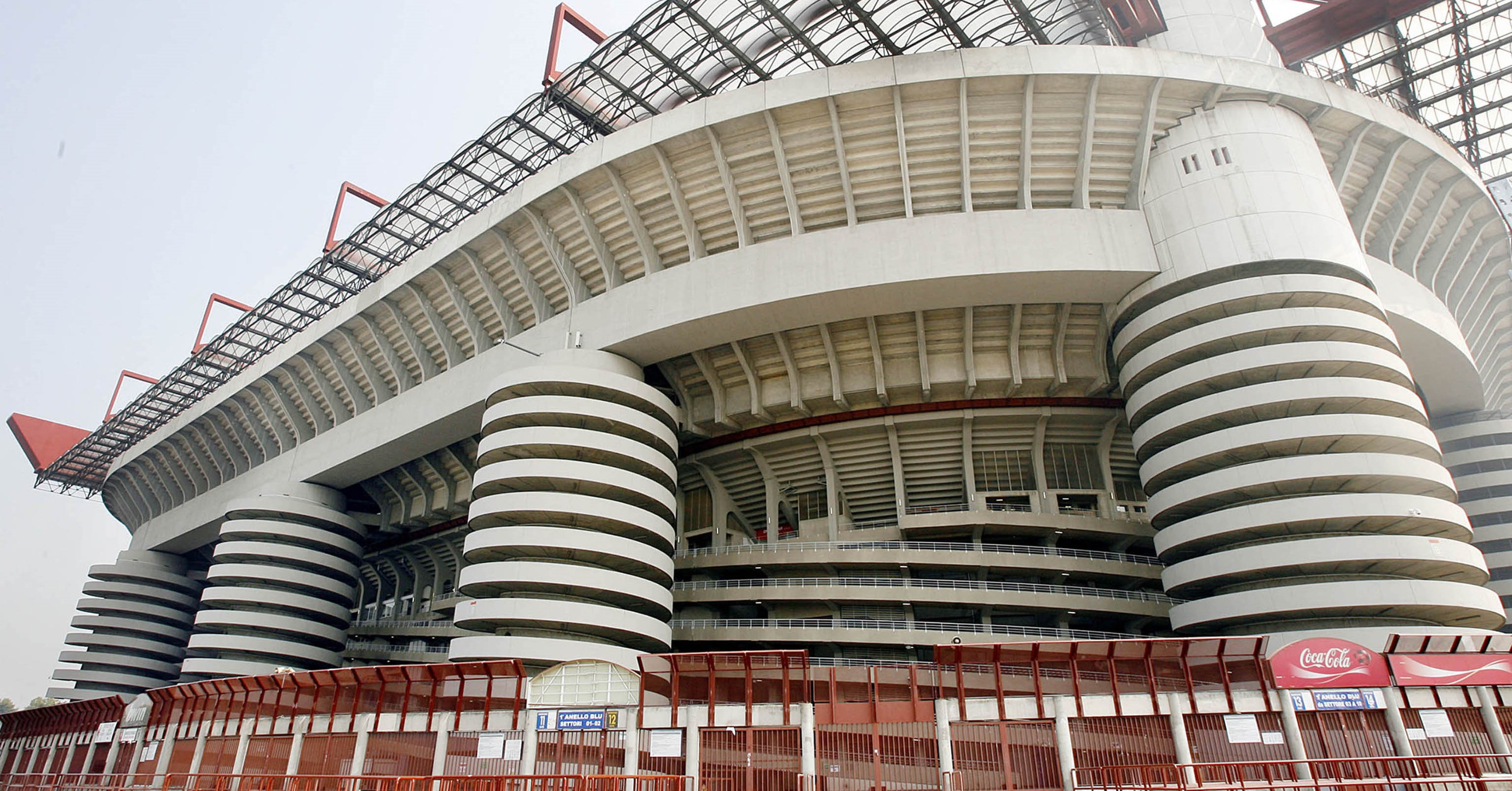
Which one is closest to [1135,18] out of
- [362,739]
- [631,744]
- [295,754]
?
[631,744]

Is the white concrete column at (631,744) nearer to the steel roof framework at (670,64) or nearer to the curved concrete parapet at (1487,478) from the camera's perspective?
the steel roof framework at (670,64)

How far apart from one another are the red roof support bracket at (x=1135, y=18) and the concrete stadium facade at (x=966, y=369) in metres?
2.13

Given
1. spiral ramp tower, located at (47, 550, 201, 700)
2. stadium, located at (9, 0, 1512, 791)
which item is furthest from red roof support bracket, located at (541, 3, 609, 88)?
spiral ramp tower, located at (47, 550, 201, 700)

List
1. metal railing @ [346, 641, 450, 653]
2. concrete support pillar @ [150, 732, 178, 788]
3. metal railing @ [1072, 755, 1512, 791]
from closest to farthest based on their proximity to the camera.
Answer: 1. metal railing @ [1072, 755, 1512, 791]
2. concrete support pillar @ [150, 732, 178, 788]
3. metal railing @ [346, 641, 450, 653]

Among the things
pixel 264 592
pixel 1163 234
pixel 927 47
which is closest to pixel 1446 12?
pixel 1163 234

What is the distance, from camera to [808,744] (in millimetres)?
14898

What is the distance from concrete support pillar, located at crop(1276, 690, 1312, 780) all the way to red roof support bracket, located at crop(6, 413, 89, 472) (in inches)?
3488

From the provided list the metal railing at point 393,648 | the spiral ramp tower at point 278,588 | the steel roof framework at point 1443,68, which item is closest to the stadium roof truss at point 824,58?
the steel roof framework at point 1443,68

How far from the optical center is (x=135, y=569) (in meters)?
62.7

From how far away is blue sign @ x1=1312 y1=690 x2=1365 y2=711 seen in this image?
578 inches

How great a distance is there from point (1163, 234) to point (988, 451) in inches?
488

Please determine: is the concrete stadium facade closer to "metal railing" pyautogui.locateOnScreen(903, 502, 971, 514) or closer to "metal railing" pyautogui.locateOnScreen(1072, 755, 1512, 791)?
"metal railing" pyautogui.locateOnScreen(903, 502, 971, 514)

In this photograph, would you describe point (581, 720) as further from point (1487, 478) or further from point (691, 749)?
point (1487, 478)

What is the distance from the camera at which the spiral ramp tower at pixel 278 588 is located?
43781 millimetres
